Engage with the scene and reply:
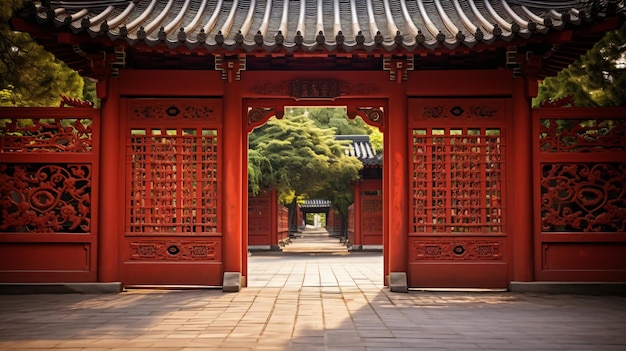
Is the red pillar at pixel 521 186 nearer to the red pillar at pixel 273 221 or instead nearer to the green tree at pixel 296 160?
the green tree at pixel 296 160

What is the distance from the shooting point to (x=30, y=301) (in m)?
8.40

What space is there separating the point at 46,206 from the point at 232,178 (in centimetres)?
275

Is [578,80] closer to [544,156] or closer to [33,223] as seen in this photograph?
[544,156]

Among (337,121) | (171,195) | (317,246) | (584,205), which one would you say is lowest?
(317,246)

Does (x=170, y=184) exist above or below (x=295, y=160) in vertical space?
below

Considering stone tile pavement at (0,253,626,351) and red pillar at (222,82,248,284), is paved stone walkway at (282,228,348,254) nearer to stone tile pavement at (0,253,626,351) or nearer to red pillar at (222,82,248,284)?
red pillar at (222,82,248,284)

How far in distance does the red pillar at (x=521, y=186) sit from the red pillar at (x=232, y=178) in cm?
407

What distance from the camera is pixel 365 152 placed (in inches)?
1114

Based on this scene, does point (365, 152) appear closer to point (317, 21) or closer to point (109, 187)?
point (317, 21)

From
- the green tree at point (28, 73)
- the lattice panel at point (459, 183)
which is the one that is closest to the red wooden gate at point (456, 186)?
the lattice panel at point (459, 183)

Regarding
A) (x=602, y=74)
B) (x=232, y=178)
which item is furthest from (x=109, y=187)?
(x=602, y=74)

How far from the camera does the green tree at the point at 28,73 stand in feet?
32.7

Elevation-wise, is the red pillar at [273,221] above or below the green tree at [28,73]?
below

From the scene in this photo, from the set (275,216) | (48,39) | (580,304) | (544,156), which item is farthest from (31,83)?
(275,216)
